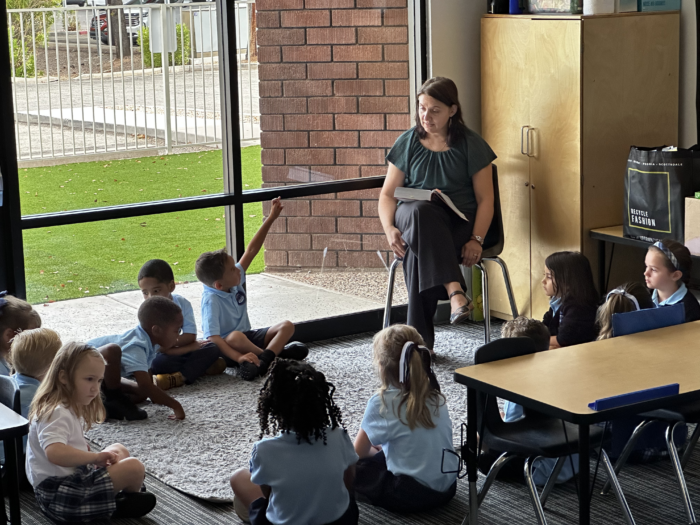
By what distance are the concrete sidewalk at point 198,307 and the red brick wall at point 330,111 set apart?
0.46 feet

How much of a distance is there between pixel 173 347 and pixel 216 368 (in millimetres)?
224

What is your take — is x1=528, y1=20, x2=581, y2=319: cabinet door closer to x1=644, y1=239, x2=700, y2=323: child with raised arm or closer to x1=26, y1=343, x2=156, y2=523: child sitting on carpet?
x1=644, y1=239, x2=700, y2=323: child with raised arm

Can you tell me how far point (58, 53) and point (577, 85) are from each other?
2315 millimetres

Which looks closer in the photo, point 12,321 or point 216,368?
point 12,321

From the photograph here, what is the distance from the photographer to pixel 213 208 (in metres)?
4.64

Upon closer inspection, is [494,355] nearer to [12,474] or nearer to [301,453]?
[301,453]

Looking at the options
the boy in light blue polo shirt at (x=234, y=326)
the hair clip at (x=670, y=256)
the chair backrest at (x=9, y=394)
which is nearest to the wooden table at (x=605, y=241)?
the hair clip at (x=670, y=256)

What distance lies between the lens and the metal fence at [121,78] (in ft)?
13.4

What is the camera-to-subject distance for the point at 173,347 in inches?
169

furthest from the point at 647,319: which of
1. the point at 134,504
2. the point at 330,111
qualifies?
the point at 330,111

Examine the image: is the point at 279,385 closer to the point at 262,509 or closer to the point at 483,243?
the point at 262,509

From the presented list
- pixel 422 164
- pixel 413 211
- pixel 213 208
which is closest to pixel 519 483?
pixel 413 211

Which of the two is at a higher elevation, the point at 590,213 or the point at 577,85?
the point at 577,85

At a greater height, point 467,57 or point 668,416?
point 467,57
